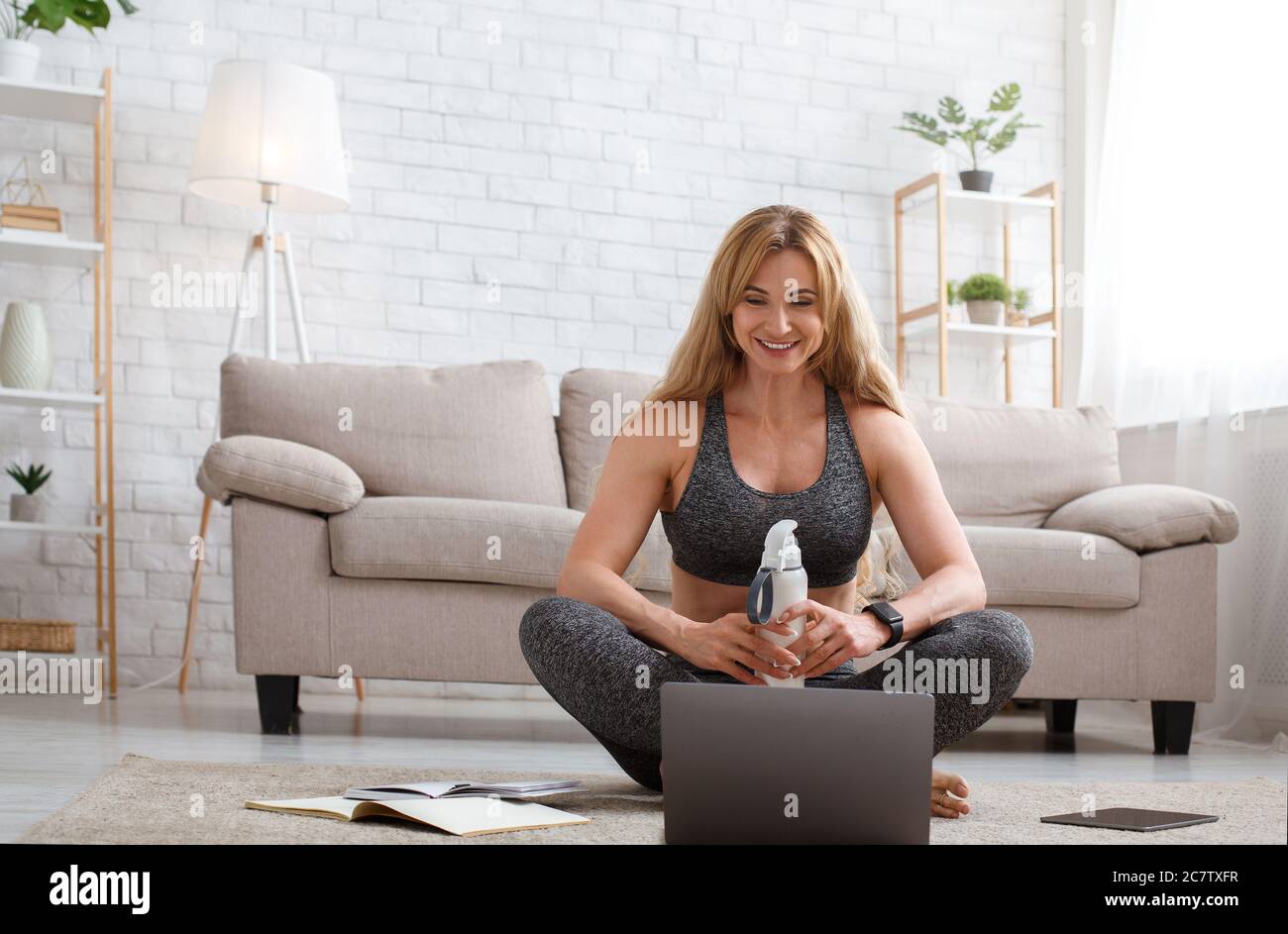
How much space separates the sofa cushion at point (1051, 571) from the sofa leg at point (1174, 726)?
0.25 m

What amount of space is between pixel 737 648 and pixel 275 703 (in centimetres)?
150

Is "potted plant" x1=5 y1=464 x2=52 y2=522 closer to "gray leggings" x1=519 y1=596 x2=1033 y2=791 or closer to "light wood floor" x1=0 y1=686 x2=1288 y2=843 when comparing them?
"light wood floor" x1=0 y1=686 x2=1288 y2=843

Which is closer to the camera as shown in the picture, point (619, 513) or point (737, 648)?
point (737, 648)

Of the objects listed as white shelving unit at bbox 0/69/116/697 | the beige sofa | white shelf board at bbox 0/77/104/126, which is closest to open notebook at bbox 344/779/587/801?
the beige sofa

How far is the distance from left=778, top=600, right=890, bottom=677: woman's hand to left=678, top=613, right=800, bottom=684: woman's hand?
0.05ft

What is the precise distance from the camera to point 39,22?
344cm

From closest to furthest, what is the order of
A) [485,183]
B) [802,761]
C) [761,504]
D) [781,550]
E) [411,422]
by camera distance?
[802,761] < [781,550] < [761,504] < [411,422] < [485,183]

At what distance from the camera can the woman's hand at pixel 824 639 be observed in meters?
1.33

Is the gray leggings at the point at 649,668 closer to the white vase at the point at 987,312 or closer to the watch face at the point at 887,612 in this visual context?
the watch face at the point at 887,612

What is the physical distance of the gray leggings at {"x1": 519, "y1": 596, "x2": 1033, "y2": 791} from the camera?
1.54m

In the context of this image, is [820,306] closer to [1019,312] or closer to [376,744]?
[376,744]

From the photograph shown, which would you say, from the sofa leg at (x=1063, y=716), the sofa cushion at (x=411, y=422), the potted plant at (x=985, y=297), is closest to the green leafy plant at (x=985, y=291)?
the potted plant at (x=985, y=297)

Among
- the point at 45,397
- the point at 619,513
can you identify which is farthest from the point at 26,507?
the point at 619,513
